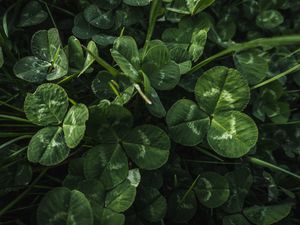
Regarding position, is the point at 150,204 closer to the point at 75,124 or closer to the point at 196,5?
the point at 75,124

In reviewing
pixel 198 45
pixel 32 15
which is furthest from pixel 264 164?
pixel 32 15

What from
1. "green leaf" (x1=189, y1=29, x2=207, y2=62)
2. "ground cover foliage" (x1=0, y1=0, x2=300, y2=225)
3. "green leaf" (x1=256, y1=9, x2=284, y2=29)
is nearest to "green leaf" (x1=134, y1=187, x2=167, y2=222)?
"ground cover foliage" (x1=0, y1=0, x2=300, y2=225)

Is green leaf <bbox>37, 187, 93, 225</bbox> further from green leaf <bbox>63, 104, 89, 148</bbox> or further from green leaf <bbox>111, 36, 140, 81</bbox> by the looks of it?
green leaf <bbox>111, 36, 140, 81</bbox>

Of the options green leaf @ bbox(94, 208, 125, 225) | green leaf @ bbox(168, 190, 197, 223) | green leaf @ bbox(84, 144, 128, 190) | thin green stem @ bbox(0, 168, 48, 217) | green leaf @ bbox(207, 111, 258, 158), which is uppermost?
green leaf @ bbox(207, 111, 258, 158)

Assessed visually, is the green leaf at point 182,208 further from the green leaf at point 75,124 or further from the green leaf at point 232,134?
the green leaf at point 75,124

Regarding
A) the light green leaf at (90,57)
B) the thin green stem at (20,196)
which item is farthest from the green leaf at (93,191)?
the light green leaf at (90,57)

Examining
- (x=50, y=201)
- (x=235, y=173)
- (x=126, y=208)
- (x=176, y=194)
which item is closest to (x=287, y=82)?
(x=235, y=173)

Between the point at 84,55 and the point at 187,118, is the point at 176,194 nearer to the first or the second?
the point at 187,118
